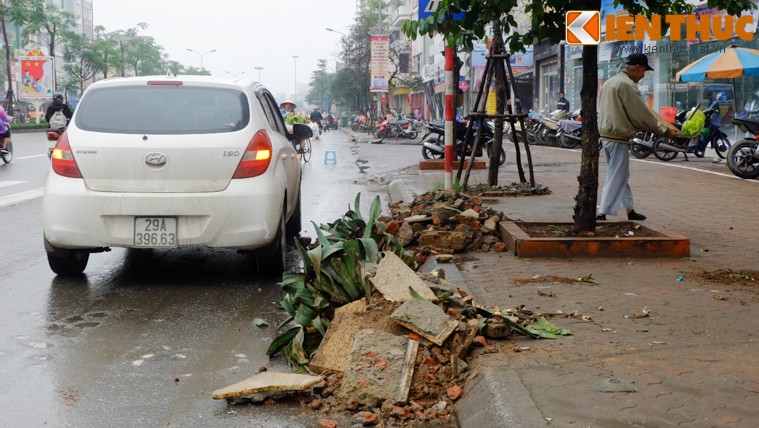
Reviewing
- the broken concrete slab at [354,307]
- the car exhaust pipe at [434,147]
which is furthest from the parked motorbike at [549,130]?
the broken concrete slab at [354,307]

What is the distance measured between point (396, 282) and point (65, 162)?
3.02 m

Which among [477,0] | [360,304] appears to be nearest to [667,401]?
[360,304]

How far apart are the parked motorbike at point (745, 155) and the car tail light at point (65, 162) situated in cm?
1198

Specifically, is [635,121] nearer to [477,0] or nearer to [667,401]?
[477,0]

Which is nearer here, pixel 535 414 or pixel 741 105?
pixel 535 414

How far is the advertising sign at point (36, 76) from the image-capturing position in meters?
61.2

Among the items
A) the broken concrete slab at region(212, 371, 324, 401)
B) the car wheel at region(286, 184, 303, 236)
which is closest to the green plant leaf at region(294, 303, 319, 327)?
the broken concrete slab at region(212, 371, 324, 401)

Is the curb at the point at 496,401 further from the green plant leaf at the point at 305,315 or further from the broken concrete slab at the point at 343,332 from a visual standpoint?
the green plant leaf at the point at 305,315

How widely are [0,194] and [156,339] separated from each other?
953 centimetres

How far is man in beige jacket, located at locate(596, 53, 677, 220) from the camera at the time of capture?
29.8 feet

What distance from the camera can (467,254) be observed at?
7969 millimetres

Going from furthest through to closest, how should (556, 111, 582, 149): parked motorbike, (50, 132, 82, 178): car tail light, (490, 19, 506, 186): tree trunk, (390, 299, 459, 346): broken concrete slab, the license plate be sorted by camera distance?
(556, 111, 582, 149): parked motorbike
(490, 19, 506, 186): tree trunk
(50, 132, 82, 178): car tail light
the license plate
(390, 299, 459, 346): broken concrete slab

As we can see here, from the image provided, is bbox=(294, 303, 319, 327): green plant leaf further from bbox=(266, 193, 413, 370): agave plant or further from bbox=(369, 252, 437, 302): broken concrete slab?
bbox=(369, 252, 437, 302): broken concrete slab

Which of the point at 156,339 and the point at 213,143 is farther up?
the point at 213,143
